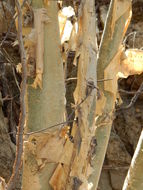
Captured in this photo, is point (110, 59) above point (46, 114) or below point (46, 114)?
above

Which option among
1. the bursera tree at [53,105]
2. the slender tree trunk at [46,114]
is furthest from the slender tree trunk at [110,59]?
the slender tree trunk at [46,114]

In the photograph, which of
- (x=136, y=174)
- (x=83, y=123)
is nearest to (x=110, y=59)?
(x=83, y=123)

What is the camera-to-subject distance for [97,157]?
106 cm

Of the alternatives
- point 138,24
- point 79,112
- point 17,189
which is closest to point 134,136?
point 138,24

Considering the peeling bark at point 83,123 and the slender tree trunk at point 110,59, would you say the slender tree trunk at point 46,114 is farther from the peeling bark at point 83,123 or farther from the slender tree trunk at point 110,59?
the slender tree trunk at point 110,59

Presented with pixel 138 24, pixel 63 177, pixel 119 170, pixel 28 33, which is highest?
pixel 138 24

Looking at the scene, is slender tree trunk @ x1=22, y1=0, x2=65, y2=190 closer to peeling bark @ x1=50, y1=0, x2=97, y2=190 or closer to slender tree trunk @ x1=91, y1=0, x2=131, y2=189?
peeling bark @ x1=50, y1=0, x2=97, y2=190

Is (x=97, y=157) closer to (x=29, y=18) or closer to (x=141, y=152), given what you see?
(x=141, y=152)

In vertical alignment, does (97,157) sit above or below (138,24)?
below

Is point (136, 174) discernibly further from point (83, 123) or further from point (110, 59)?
point (110, 59)

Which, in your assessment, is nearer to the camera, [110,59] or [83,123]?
[83,123]

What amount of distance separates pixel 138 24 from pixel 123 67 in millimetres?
1566

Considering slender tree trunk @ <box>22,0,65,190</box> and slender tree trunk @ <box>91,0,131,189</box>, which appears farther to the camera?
slender tree trunk @ <box>91,0,131,189</box>

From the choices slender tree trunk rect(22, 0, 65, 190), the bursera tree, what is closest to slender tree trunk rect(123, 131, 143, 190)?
the bursera tree
